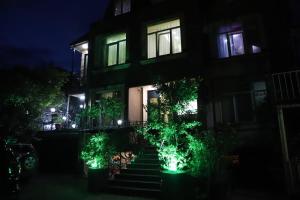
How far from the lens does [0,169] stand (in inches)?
185

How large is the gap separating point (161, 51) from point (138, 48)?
155cm

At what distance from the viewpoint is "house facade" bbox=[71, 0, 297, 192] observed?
39.1ft

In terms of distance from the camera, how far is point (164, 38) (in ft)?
48.9

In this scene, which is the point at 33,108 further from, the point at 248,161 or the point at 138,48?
the point at 248,161

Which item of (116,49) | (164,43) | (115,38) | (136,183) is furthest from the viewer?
(115,38)

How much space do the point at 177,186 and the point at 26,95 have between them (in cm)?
1293

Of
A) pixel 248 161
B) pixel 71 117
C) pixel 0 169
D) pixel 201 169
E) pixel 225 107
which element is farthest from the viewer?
pixel 71 117

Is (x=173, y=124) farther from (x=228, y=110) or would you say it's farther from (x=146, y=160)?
(x=228, y=110)

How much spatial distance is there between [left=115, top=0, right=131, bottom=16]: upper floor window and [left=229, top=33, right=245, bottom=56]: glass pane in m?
7.61

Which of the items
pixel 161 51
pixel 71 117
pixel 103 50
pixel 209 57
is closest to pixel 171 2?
pixel 161 51

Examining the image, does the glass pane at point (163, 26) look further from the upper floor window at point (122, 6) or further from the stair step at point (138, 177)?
the stair step at point (138, 177)

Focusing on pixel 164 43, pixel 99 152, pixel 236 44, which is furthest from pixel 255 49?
pixel 99 152

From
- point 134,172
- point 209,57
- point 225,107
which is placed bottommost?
point 134,172

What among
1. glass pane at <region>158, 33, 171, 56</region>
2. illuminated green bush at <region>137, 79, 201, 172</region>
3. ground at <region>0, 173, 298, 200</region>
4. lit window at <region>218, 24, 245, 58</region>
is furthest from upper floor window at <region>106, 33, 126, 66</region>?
ground at <region>0, 173, 298, 200</region>
